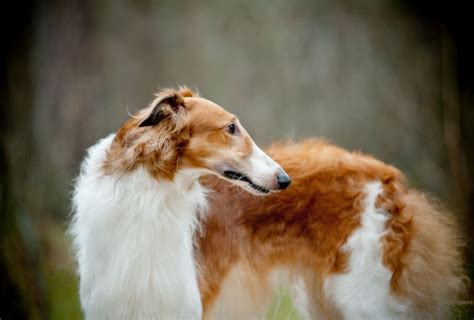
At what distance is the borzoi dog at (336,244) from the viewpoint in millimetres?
2688

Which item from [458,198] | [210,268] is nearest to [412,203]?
[458,198]

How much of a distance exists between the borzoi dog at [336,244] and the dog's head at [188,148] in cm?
46

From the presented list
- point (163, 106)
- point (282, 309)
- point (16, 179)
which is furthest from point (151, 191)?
point (282, 309)

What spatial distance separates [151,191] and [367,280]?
109cm

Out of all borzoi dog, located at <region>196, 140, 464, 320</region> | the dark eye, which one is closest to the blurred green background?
borzoi dog, located at <region>196, 140, 464, 320</region>

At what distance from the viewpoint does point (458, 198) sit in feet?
11.1

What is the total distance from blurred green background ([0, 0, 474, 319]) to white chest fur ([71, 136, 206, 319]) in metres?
0.52

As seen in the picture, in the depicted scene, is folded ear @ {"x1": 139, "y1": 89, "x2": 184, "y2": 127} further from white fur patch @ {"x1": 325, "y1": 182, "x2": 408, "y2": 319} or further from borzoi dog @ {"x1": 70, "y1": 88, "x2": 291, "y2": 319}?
white fur patch @ {"x1": 325, "y1": 182, "x2": 408, "y2": 319}

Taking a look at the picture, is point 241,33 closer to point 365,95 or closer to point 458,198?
point 365,95

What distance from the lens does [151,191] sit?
2.38 meters

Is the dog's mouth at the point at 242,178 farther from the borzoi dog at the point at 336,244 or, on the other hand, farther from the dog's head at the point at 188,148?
the borzoi dog at the point at 336,244

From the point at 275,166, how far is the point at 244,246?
1.97 feet

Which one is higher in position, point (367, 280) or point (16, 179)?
point (367, 280)

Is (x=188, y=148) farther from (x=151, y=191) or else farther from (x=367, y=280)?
(x=367, y=280)
